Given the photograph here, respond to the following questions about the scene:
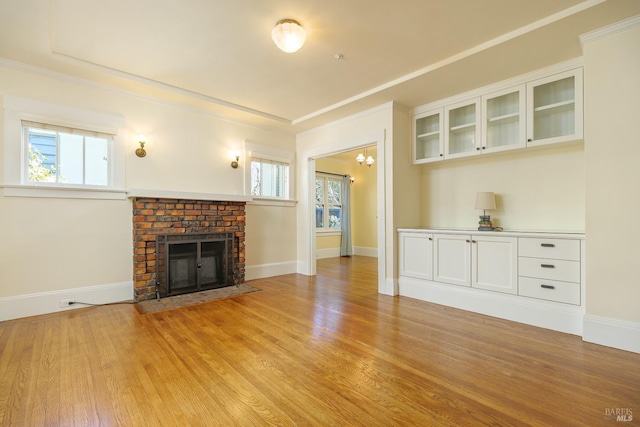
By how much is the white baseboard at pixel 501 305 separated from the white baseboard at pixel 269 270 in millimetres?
2252

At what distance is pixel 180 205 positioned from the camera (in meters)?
4.08

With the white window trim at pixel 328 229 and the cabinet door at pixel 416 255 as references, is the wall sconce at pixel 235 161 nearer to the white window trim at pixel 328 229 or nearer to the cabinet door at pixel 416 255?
the cabinet door at pixel 416 255

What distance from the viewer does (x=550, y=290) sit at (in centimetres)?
288

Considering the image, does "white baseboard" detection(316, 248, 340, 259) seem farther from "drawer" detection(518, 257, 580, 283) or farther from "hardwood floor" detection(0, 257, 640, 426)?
"drawer" detection(518, 257, 580, 283)

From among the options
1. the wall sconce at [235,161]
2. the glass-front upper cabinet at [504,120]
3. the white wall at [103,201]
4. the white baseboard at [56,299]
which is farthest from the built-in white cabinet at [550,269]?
the white baseboard at [56,299]

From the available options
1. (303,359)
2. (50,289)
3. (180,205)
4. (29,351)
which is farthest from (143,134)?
(303,359)

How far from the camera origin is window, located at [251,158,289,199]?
5145 millimetres

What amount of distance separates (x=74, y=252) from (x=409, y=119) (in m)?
4.69

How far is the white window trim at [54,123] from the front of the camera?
10.1 ft

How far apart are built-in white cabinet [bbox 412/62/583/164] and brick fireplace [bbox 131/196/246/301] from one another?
2950 mm

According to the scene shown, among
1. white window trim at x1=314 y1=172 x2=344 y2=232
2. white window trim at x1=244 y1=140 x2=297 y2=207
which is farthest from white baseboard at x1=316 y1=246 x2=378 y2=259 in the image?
white window trim at x1=244 y1=140 x2=297 y2=207

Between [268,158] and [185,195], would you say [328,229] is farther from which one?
[185,195]

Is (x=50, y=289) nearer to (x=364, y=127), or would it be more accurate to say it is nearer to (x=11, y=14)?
(x=11, y=14)

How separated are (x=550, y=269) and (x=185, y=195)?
439cm
